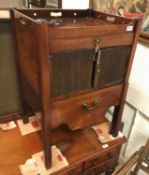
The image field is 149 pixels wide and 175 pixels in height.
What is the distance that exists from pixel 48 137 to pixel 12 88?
0.52 metres

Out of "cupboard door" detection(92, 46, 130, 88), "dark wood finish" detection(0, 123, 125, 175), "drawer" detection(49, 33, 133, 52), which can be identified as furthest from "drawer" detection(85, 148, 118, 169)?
"drawer" detection(49, 33, 133, 52)

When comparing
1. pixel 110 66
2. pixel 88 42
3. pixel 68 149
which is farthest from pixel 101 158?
pixel 88 42

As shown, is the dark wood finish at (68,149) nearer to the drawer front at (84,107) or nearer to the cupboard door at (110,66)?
the drawer front at (84,107)

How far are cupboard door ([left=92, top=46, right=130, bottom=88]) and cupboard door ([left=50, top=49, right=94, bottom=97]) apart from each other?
0.04 meters

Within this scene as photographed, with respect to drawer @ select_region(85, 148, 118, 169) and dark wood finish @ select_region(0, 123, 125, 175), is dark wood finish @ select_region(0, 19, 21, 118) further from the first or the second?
drawer @ select_region(85, 148, 118, 169)

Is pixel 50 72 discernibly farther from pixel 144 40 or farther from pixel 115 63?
pixel 144 40

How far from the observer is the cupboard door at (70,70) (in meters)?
0.79

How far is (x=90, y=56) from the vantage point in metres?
0.86

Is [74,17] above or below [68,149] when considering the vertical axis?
above

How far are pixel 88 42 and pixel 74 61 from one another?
10 cm

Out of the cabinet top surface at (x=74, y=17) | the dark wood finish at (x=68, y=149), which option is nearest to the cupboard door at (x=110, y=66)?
the cabinet top surface at (x=74, y=17)

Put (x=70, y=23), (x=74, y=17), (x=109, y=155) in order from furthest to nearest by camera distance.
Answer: (x=109, y=155) < (x=74, y=17) < (x=70, y=23)

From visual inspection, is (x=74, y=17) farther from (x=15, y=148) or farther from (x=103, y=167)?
(x=103, y=167)

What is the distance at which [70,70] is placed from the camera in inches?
33.2
